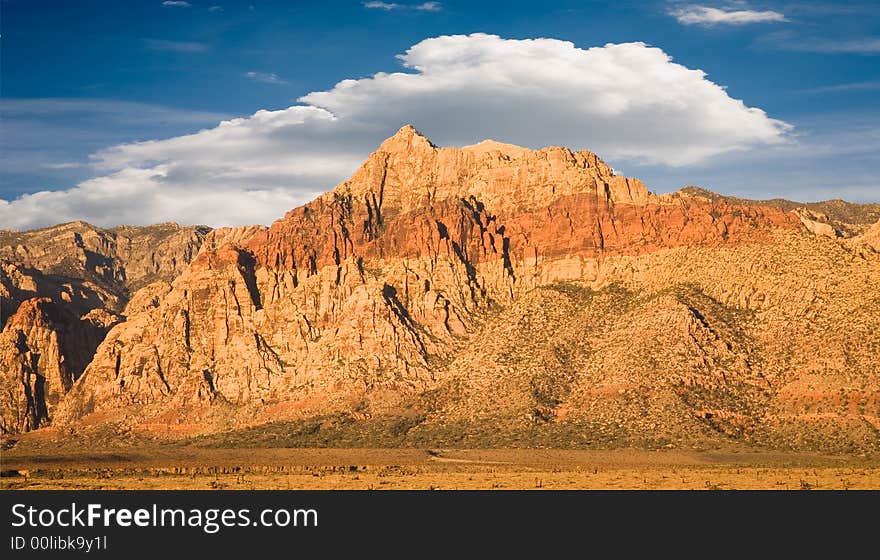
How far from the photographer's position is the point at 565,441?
17562 centimetres

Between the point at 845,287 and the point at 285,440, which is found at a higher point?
the point at 845,287

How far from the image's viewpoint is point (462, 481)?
127 meters

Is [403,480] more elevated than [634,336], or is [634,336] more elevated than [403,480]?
[634,336]

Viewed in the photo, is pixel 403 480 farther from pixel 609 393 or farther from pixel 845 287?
pixel 845 287
